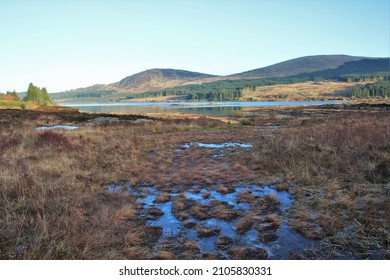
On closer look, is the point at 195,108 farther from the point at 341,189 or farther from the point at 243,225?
the point at 243,225

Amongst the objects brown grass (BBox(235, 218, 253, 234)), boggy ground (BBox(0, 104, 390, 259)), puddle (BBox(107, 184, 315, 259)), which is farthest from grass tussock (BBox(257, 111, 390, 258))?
brown grass (BBox(235, 218, 253, 234))

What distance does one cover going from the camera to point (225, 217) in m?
5.25

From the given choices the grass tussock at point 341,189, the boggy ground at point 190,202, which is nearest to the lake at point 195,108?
the grass tussock at point 341,189

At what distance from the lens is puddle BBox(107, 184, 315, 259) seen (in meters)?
4.18

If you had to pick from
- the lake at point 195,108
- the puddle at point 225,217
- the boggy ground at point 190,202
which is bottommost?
the puddle at point 225,217

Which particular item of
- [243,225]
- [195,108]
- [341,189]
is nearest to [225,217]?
[243,225]

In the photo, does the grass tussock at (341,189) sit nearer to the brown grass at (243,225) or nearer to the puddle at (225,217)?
the puddle at (225,217)

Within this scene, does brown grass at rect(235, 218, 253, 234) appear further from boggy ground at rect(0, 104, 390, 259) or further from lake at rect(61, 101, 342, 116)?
lake at rect(61, 101, 342, 116)

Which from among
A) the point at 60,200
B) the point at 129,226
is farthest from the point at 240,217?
the point at 60,200

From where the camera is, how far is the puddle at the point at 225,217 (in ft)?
13.7

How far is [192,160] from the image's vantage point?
1107cm

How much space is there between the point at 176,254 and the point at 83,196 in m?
3.45

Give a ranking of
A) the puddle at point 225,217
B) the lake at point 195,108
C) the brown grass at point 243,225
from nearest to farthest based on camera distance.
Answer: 1. the puddle at point 225,217
2. the brown grass at point 243,225
3. the lake at point 195,108

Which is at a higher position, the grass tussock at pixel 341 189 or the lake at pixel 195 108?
the lake at pixel 195 108
